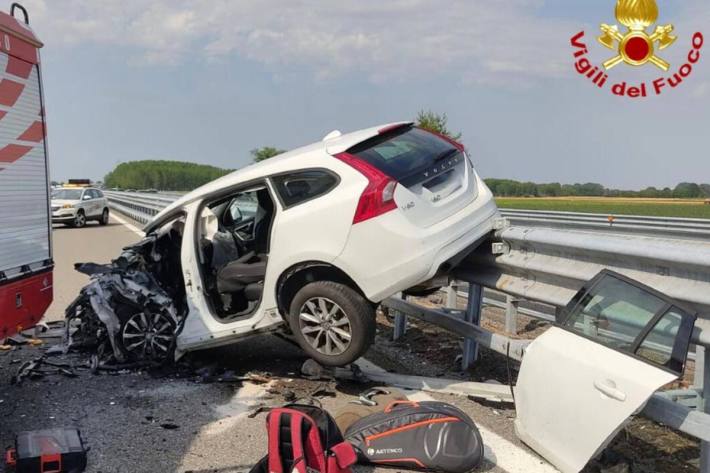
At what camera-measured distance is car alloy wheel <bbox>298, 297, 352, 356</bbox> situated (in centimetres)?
484

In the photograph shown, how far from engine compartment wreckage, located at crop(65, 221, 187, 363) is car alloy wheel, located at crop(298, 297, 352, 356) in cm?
122

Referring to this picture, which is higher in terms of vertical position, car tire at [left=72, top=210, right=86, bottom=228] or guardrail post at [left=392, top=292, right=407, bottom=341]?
guardrail post at [left=392, top=292, right=407, bottom=341]

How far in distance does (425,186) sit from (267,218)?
69.1 inches

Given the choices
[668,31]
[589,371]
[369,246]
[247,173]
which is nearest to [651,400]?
[589,371]

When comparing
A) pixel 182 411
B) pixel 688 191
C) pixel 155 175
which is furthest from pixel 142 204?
pixel 155 175

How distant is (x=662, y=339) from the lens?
330 cm

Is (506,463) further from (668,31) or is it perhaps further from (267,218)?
(668,31)

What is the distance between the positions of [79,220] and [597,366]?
25939 mm

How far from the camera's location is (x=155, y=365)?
5699 millimetres

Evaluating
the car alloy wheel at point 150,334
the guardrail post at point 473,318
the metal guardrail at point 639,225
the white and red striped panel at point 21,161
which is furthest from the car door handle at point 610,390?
the metal guardrail at point 639,225

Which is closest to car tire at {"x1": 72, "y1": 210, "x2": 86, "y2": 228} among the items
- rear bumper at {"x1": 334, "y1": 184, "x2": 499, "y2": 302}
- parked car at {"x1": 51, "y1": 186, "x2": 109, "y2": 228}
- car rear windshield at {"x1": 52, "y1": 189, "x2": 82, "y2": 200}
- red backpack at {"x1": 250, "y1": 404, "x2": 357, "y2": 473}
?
parked car at {"x1": 51, "y1": 186, "x2": 109, "y2": 228}

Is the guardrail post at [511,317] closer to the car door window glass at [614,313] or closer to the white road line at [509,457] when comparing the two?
the white road line at [509,457]

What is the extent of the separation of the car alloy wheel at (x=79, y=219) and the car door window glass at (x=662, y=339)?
25.9 metres

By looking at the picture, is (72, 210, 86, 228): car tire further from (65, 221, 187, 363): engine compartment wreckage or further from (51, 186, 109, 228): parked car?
(65, 221, 187, 363): engine compartment wreckage
